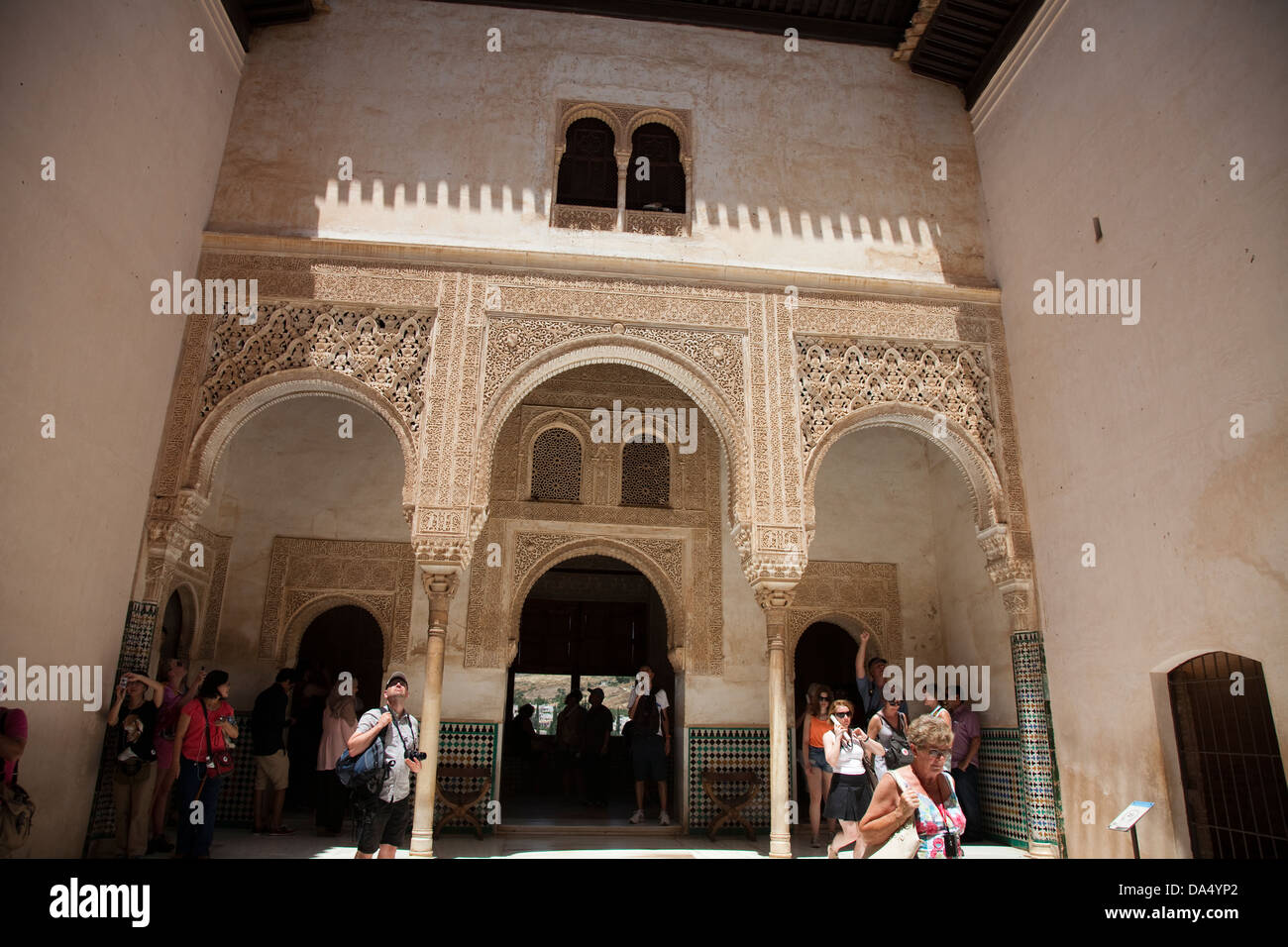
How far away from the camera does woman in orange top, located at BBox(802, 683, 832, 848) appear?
21.1 feet

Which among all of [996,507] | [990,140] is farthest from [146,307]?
[990,140]

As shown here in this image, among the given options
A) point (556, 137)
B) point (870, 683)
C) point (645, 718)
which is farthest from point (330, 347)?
point (870, 683)

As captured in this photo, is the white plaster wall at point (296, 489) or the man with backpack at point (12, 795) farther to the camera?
the white plaster wall at point (296, 489)

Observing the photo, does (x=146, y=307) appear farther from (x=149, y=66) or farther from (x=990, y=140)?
(x=990, y=140)

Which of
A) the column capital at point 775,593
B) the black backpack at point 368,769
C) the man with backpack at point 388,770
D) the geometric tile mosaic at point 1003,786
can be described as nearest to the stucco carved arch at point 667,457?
the column capital at point 775,593

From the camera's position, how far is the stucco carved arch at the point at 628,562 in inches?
291

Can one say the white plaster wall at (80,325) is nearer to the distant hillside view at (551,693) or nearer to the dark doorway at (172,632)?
the dark doorway at (172,632)

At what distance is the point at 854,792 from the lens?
18.0 ft

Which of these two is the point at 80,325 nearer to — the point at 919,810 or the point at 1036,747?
the point at 919,810

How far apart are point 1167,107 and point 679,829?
6141 millimetres

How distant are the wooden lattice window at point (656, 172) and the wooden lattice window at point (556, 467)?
220 cm

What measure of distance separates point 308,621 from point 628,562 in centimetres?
287

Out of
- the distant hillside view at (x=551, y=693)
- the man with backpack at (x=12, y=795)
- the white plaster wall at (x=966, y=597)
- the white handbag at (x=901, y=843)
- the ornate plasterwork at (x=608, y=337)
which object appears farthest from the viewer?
the distant hillside view at (x=551, y=693)

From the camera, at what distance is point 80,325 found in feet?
15.2
